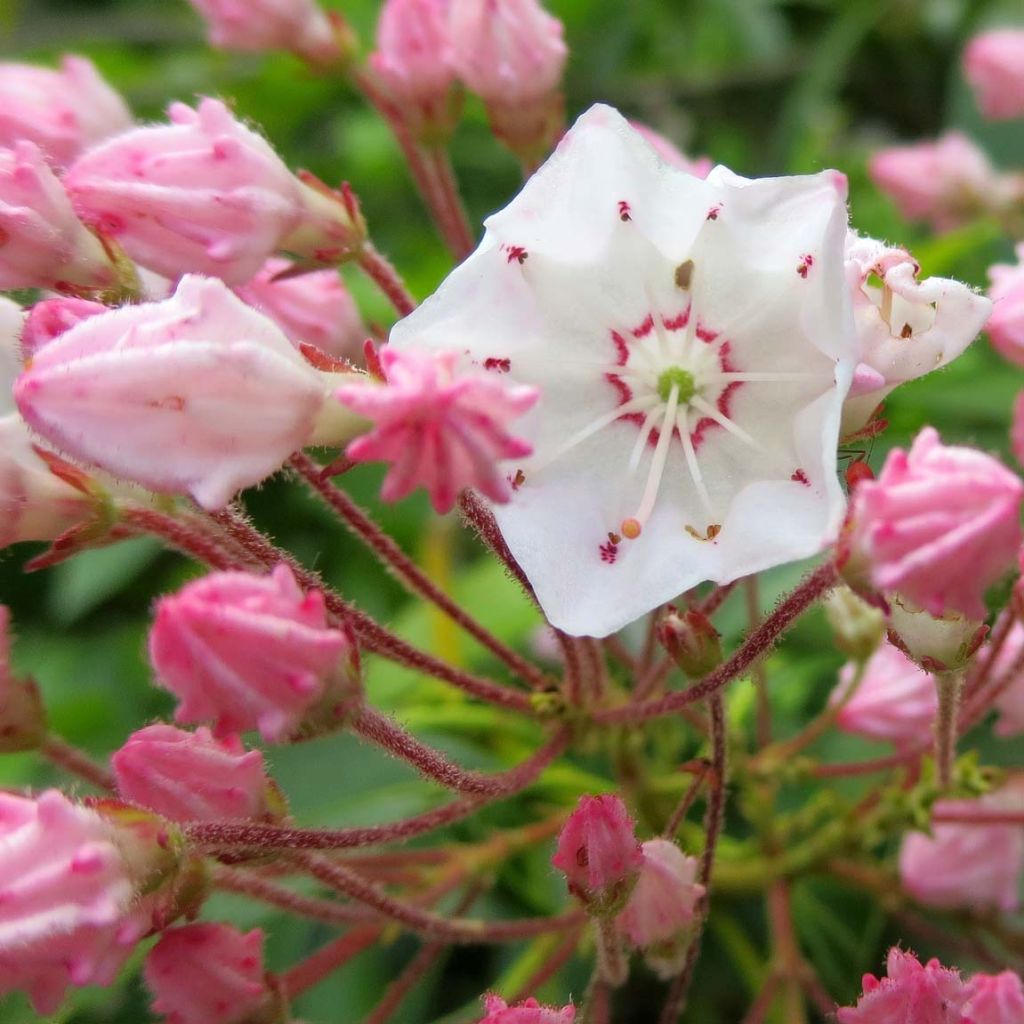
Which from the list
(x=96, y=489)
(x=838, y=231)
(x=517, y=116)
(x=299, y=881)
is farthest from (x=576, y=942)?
(x=517, y=116)

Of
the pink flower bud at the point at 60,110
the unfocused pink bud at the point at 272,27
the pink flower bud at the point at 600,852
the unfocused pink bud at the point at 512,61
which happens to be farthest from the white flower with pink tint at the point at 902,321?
the unfocused pink bud at the point at 272,27

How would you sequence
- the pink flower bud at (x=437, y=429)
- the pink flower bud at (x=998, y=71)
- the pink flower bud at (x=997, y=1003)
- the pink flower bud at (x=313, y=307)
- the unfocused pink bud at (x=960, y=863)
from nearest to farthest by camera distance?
the pink flower bud at (x=437, y=429) < the pink flower bud at (x=997, y=1003) < the pink flower bud at (x=313, y=307) < the unfocused pink bud at (x=960, y=863) < the pink flower bud at (x=998, y=71)

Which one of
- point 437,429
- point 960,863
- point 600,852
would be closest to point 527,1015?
point 600,852

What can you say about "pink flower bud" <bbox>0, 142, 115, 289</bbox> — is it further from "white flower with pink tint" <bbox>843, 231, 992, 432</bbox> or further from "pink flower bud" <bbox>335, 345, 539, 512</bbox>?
"white flower with pink tint" <bbox>843, 231, 992, 432</bbox>

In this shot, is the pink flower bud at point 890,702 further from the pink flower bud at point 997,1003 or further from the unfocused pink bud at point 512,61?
the unfocused pink bud at point 512,61

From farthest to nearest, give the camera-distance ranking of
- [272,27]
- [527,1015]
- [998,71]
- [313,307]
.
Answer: [998,71] → [272,27] → [313,307] → [527,1015]

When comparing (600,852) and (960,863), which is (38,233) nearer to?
(600,852)
